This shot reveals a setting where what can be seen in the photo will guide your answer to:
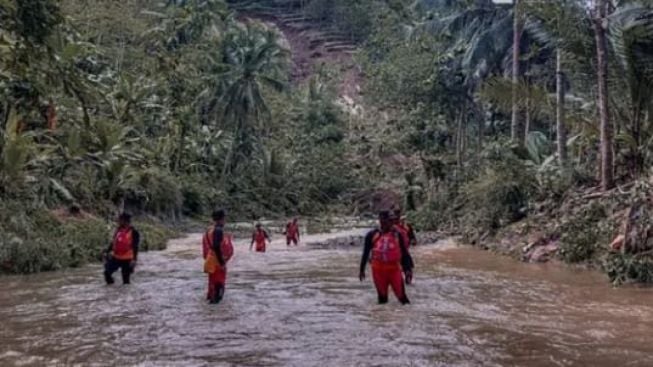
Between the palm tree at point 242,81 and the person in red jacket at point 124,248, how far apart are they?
33.1 meters

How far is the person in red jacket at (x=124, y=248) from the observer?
1362 cm

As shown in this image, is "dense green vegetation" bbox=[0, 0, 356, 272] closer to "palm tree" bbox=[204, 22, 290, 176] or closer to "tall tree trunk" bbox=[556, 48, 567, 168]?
"palm tree" bbox=[204, 22, 290, 176]

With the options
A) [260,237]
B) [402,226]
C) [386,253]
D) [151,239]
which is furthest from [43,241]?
[386,253]

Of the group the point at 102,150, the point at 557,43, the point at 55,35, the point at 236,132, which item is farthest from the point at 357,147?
the point at 55,35

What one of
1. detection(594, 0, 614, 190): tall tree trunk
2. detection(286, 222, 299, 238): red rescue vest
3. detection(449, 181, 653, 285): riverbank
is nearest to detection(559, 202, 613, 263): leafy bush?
detection(449, 181, 653, 285): riverbank

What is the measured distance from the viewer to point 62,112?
2400cm

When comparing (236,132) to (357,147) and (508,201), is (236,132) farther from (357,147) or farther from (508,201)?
(508,201)

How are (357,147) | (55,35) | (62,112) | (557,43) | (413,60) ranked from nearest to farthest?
(55,35)
(557,43)
(62,112)
(413,60)
(357,147)

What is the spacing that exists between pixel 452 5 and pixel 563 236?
3197cm

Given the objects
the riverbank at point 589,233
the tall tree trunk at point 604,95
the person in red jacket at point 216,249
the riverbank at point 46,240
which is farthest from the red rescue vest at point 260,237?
the person in red jacket at point 216,249

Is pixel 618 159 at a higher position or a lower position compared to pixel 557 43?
lower

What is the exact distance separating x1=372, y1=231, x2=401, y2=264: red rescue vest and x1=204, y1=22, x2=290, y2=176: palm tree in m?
37.0

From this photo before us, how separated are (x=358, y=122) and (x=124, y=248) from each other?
5207cm

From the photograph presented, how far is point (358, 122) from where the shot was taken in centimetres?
6519
